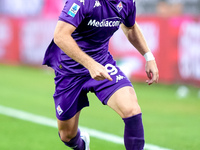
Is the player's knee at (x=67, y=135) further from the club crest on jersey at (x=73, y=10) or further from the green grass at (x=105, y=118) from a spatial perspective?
the club crest on jersey at (x=73, y=10)

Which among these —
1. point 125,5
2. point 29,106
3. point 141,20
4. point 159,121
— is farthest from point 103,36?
point 141,20

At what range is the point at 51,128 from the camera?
8383mm

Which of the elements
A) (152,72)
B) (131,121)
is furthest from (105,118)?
(131,121)

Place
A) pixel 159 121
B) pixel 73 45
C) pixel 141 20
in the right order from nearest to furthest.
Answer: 1. pixel 73 45
2. pixel 159 121
3. pixel 141 20

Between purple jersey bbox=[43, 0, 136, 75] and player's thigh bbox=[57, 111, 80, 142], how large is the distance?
565mm

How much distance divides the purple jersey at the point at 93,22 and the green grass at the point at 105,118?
1704 mm

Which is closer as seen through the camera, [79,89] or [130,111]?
[130,111]

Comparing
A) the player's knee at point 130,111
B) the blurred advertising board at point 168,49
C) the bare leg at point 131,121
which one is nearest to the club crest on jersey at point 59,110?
the bare leg at point 131,121

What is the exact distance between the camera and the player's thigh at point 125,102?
4977 mm

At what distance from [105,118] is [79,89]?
153 inches

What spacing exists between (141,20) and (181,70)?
225 cm

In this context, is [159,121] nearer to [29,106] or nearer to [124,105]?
[29,106]

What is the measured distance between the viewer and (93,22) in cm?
521

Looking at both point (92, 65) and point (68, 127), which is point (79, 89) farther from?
point (92, 65)
